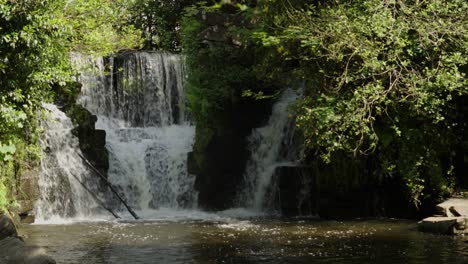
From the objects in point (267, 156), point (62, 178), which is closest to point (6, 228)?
point (62, 178)

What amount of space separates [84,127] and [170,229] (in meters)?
6.62

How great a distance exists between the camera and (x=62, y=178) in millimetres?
19609

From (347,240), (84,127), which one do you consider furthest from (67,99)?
(347,240)

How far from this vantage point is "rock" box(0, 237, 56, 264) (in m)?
9.58

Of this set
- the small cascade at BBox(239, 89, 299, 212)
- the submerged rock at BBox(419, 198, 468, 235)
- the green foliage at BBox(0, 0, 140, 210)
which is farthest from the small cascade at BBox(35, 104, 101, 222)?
the submerged rock at BBox(419, 198, 468, 235)

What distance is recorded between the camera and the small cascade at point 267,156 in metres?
19.8

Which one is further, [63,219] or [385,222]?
[63,219]

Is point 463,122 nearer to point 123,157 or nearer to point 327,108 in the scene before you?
point 327,108

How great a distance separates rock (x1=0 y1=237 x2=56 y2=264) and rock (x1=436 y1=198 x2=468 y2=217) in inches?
346

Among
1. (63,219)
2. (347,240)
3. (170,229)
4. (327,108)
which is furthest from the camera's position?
(63,219)

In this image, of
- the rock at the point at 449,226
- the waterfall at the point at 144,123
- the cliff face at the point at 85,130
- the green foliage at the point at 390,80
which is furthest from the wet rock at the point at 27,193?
the rock at the point at 449,226

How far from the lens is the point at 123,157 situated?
21188 mm

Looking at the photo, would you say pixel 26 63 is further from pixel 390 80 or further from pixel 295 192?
pixel 295 192

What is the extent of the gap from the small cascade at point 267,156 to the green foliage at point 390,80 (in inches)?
176
